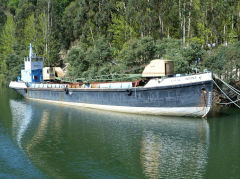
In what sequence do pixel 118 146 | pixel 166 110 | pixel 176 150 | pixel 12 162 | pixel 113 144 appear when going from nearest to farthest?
pixel 12 162
pixel 176 150
pixel 118 146
pixel 113 144
pixel 166 110

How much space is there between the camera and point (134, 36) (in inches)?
2645

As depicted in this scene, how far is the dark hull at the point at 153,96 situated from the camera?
1442 inches

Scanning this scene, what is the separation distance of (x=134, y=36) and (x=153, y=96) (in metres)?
30.8

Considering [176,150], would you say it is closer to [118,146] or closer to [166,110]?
[118,146]

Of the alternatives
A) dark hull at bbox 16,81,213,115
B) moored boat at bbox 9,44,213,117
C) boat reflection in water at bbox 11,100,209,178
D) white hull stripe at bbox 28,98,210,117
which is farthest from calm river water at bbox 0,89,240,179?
dark hull at bbox 16,81,213,115

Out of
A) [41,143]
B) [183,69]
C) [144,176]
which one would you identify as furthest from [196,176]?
[183,69]

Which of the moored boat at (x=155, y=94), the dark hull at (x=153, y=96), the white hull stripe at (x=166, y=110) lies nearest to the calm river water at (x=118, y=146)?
the white hull stripe at (x=166, y=110)

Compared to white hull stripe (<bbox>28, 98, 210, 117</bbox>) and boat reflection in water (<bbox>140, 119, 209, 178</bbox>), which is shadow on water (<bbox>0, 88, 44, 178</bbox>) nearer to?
boat reflection in water (<bbox>140, 119, 209, 178</bbox>)

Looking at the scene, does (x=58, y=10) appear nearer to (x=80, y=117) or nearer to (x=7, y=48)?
(x=7, y=48)

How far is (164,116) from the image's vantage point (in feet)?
129

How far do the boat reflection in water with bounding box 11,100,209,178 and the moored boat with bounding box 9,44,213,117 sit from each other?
140 centimetres

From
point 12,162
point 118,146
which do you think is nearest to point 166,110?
point 118,146

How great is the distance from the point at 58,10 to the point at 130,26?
51.3m

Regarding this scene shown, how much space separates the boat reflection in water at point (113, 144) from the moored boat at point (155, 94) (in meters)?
1.40
